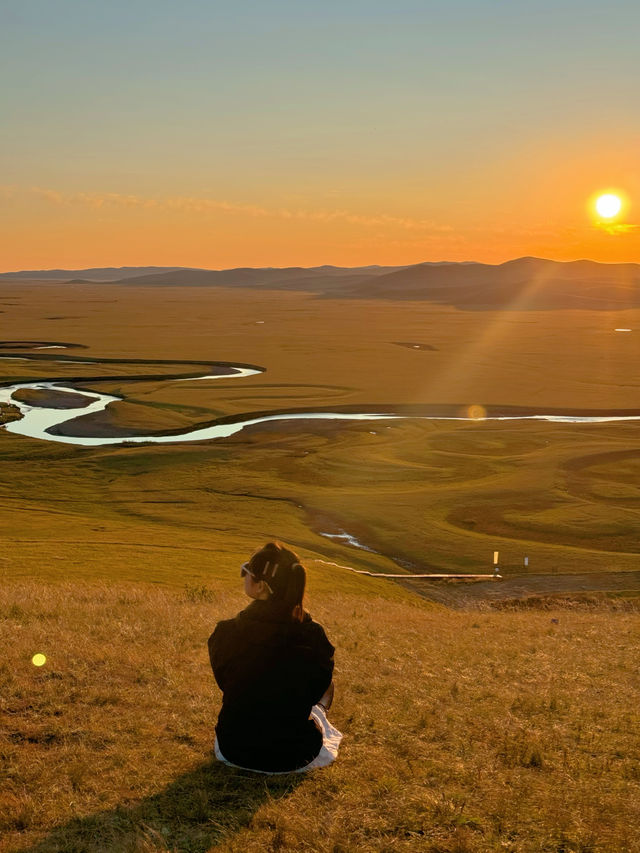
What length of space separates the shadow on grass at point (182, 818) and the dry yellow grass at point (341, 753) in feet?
0.06

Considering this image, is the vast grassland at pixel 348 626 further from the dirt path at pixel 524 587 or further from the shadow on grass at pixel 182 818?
the dirt path at pixel 524 587

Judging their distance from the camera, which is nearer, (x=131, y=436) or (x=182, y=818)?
(x=182, y=818)

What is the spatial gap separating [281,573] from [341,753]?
2854mm

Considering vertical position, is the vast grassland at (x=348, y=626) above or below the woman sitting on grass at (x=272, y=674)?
below

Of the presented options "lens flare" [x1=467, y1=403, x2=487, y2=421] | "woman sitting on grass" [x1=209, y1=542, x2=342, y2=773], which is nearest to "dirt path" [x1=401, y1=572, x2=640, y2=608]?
"woman sitting on grass" [x1=209, y1=542, x2=342, y2=773]

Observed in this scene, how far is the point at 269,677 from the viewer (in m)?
8.02

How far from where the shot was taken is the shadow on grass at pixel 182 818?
7115mm

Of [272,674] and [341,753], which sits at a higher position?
[272,674]

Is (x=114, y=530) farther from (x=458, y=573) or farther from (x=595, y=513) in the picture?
(x=595, y=513)

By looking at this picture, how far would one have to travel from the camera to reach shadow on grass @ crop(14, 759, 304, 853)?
7.11 metres

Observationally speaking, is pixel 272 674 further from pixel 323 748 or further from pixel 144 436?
pixel 144 436

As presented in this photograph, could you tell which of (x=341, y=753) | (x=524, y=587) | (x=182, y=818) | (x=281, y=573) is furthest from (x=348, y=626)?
(x=524, y=587)

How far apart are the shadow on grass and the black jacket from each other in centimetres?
31

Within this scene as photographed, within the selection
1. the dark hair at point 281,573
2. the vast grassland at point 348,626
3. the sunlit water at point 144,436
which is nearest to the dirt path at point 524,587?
the vast grassland at point 348,626
